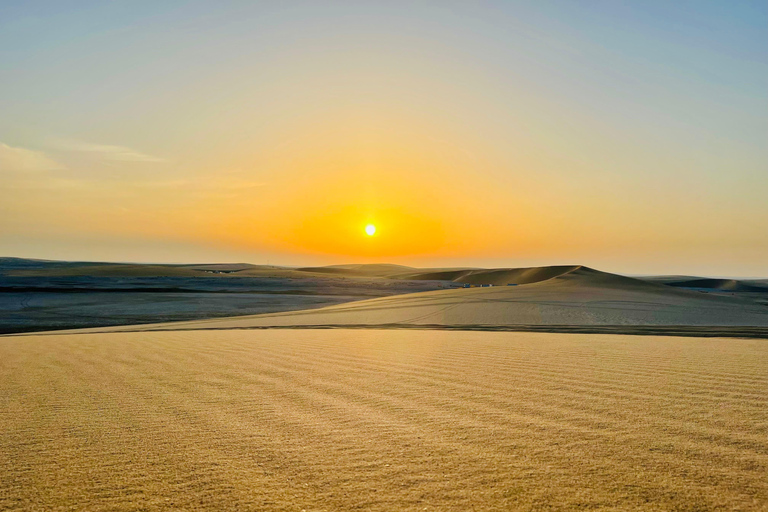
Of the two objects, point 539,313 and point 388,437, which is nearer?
point 388,437

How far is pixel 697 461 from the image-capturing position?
3.31 m

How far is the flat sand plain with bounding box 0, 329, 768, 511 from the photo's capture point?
2.90m

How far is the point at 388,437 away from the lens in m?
3.90

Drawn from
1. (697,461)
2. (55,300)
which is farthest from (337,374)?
(55,300)

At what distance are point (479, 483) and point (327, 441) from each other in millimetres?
1250

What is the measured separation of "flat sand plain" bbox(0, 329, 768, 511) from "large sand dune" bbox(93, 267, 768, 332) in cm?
1274

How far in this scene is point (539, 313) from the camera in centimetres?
2209

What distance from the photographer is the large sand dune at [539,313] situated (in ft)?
65.6

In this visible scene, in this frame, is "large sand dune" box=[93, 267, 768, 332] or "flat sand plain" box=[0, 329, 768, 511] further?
"large sand dune" box=[93, 267, 768, 332]

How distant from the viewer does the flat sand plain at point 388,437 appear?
2902 millimetres

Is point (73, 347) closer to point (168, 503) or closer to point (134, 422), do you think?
point (134, 422)

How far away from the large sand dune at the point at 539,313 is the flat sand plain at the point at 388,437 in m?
12.7

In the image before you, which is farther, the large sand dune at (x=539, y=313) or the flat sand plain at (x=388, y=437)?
the large sand dune at (x=539, y=313)

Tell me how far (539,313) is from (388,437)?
19.4m
